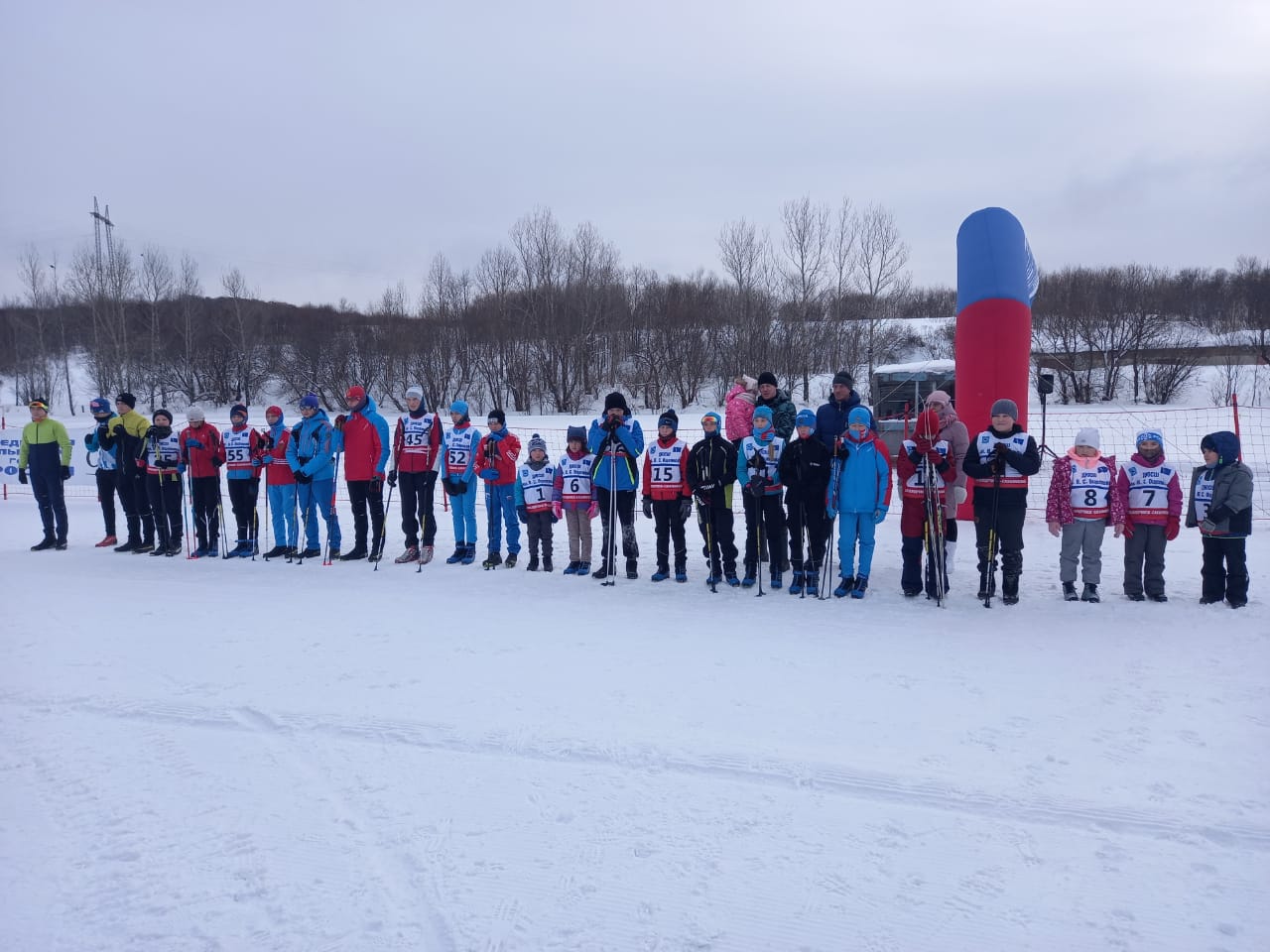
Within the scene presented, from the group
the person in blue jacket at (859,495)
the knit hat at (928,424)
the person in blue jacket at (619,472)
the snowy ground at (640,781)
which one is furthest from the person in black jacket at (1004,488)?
the person in blue jacket at (619,472)

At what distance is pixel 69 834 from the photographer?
3.44 m

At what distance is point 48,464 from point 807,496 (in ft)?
35.1

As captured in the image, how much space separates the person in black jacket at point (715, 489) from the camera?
790 cm

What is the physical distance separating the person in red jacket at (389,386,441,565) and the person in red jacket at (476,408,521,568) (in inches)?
27.3

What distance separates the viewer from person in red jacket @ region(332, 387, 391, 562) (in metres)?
9.54

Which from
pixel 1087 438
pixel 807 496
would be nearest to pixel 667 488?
pixel 807 496

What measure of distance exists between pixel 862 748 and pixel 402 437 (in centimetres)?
703

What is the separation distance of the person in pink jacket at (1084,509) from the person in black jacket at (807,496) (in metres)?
2.08

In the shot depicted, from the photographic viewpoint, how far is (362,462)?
376 inches

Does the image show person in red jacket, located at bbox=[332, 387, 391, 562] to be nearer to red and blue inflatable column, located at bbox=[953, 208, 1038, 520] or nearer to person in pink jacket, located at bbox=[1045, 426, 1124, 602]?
person in pink jacket, located at bbox=[1045, 426, 1124, 602]

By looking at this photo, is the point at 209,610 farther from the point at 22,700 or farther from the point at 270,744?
the point at 270,744

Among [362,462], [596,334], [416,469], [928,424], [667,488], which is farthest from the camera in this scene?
[596,334]

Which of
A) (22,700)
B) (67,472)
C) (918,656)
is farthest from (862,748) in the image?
(67,472)

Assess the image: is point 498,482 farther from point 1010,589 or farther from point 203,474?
point 1010,589
